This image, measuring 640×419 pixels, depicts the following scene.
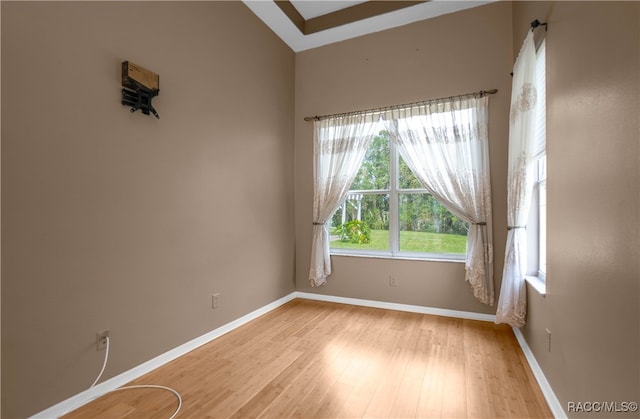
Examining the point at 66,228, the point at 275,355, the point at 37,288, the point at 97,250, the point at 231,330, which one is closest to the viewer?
the point at 37,288

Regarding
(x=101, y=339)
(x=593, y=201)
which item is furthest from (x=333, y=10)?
(x=101, y=339)

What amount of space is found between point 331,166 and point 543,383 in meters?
2.93

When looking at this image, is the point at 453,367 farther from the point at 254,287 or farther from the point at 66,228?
the point at 66,228

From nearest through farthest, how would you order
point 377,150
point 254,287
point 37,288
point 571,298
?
1. point 571,298
2. point 37,288
3. point 254,287
4. point 377,150

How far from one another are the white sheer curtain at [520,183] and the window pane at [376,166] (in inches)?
57.6

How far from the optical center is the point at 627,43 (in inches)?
43.2

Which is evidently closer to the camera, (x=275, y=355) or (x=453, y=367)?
(x=453, y=367)

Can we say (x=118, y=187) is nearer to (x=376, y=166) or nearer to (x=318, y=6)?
(x=376, y=166)

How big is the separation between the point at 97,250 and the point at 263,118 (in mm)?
2293

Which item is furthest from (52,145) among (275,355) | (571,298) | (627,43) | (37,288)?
(571,298)

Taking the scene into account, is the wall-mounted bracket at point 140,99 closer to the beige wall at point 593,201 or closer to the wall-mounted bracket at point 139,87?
the wall-mounted bracket at point 139,87

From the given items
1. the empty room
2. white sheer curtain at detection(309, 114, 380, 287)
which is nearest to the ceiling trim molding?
the empty room

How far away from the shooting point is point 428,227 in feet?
11.9

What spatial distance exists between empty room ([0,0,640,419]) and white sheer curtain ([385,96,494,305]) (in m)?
0.02
